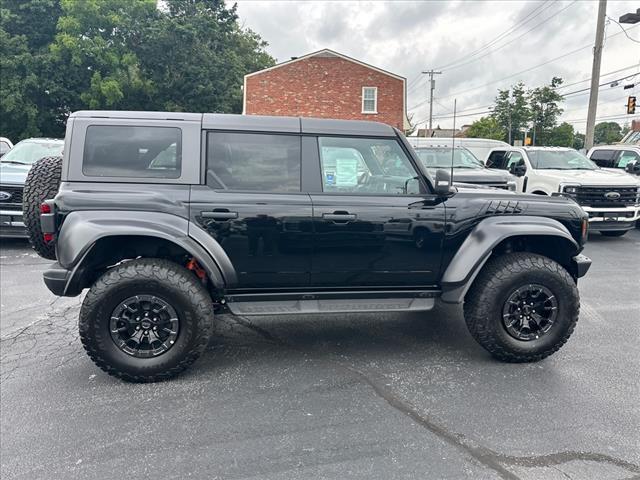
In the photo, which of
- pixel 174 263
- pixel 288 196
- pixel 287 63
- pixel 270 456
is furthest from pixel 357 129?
pixel 287 63

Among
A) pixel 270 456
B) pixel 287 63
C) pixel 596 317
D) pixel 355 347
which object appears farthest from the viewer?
pixel 287 63

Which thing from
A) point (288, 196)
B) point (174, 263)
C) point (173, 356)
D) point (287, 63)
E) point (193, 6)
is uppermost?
point (193, 6)

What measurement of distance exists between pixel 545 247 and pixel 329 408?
7.81 feet

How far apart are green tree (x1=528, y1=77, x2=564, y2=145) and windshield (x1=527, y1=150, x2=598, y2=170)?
29.9m

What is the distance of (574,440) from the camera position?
2.65 meters

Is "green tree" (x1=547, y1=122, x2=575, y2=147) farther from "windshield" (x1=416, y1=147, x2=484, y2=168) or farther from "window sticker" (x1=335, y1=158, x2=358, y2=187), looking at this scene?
"window sticker" (x1=335, y1=158, x2=358, y2=187)

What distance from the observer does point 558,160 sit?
987 cm

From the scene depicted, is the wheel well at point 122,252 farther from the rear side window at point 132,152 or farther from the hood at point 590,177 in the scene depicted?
the hood at point 590,177

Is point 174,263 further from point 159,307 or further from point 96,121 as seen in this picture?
point 96,121

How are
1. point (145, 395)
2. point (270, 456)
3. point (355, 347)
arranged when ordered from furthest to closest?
point (355, 347), point (145, 395), point (270, 456)

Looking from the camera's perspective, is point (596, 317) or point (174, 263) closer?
point (174, 263)

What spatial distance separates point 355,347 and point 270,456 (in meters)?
1.60

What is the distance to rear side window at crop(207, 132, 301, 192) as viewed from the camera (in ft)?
11.0

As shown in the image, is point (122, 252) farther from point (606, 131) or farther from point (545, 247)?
point (606, 131)
